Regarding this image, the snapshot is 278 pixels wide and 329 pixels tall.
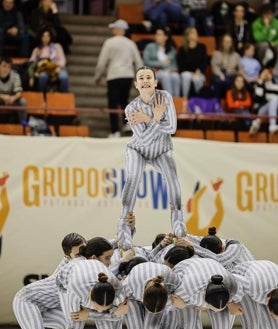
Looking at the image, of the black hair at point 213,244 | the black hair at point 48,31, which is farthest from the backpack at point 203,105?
the black hair at point 213,244

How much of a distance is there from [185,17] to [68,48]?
6.42ft

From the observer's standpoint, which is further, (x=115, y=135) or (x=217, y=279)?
(x=115, y=135)

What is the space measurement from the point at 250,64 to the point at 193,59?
3.04ft

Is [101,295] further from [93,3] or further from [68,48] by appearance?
[93,3]

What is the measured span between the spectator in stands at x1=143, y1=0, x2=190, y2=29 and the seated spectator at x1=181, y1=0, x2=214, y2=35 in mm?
148

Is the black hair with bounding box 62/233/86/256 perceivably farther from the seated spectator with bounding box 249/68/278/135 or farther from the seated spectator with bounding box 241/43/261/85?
the seated spectator with bounding box 241/43/261/85

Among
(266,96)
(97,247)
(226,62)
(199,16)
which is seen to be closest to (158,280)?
(97,247)

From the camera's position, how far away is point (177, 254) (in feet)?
35.3

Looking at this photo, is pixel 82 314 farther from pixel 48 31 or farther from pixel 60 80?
pixel 48 31

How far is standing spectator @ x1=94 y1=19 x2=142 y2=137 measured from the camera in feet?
51.1

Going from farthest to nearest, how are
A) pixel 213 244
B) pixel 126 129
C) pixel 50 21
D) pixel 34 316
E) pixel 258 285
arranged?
pixel 50 21, pixel 126 129, pixel 34 316, pixel 213 244, pixel 258 285

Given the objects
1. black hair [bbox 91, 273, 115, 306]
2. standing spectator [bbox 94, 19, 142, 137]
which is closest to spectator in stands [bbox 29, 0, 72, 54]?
→ standing spectator [bbox 94, 19, 142, 137]

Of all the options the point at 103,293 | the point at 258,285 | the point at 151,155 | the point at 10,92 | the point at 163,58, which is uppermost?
the point at 163,58

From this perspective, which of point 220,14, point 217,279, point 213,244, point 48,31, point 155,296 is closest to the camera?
Result: point 155,296
